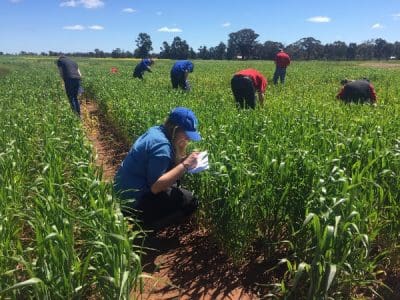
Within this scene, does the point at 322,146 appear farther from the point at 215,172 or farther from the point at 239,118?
the point at 239,118

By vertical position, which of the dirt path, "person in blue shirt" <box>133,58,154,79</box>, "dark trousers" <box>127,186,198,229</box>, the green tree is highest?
the green tree

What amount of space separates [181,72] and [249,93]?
4592 mm

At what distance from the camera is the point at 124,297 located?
239 cm

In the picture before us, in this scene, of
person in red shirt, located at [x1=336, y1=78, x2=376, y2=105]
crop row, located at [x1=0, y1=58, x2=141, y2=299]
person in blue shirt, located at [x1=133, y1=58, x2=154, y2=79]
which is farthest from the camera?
person in blue shirt, located at [x1=133, y1=58, x2=154, y2=79]

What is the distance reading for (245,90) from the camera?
26.5 feet

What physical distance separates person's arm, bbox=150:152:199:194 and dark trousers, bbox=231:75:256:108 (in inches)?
179

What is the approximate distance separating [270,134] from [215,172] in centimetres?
170

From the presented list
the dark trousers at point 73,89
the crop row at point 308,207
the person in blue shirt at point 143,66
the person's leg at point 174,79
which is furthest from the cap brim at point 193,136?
the person in blue shirt at point 143,66

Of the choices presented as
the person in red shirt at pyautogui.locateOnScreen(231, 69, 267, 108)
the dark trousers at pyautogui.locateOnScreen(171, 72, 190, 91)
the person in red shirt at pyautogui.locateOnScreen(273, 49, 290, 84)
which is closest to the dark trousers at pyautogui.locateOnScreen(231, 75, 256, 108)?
the person in red shirt at pyautogui.locateOnScreen(231, 69, 267, 108)

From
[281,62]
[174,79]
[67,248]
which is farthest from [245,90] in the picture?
[281,62]

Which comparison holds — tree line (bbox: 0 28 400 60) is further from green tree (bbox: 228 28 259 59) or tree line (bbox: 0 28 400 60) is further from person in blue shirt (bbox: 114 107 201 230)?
person in blue shirt (bbox: 114 107 201 230)

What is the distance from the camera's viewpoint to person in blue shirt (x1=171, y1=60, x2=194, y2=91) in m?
11.9

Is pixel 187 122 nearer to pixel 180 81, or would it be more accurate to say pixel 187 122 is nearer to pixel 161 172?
pixel 161 172

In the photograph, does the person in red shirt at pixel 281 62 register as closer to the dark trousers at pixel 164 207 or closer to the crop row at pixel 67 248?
the dark trousers at pixel 164 207
